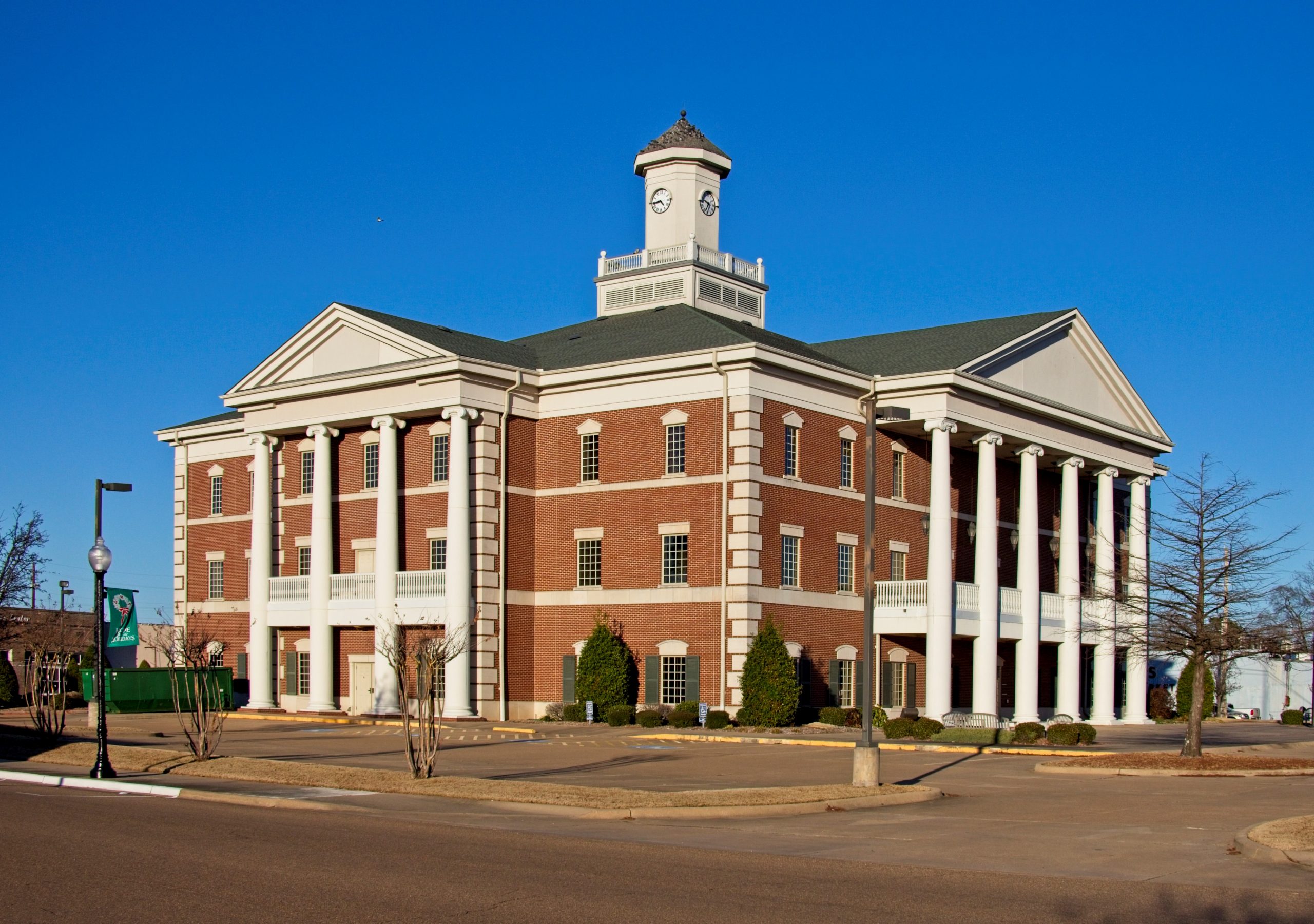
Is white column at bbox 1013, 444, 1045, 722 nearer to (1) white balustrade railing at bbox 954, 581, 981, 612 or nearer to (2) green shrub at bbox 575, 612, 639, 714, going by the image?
(1) white balustrade railing at bbox 954, 581, 981, 612

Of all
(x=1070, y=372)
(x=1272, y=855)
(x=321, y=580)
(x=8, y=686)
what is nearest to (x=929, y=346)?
(x=1070, y=372)

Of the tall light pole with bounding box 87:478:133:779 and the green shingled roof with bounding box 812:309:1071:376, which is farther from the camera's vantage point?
the green shingled roof with bounding box 812:309:1071:376

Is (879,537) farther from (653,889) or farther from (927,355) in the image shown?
(653,889)

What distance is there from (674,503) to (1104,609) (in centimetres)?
1890

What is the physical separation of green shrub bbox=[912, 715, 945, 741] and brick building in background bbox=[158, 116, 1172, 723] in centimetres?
582

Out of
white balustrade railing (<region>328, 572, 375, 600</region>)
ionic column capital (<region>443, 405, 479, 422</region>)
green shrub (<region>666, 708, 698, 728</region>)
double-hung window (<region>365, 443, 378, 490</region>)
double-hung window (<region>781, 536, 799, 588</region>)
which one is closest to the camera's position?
green shrub (<region>666, 708, 698, 728</region>)

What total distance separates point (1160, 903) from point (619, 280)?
152ft

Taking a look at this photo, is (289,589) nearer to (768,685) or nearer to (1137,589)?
(768,685)

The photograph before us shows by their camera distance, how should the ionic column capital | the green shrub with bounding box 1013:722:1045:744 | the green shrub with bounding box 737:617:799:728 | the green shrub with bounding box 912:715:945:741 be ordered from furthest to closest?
the ionic column capital
the green shrub with bounding box 737:617:799:728
the green shrub with bounding box 912:715:945:741
the green shrub with bounding box 1013:722:1045:744

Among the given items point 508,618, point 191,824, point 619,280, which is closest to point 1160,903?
point 191,824

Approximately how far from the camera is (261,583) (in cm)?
5400

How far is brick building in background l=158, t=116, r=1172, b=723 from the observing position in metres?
46.7

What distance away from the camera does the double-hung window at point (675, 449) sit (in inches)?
1863

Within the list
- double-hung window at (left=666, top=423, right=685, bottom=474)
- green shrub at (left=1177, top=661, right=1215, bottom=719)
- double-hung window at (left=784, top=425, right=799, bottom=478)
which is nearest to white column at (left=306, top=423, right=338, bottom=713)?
double-hung window at (left=666, top=423, right=685, bottom=474)
